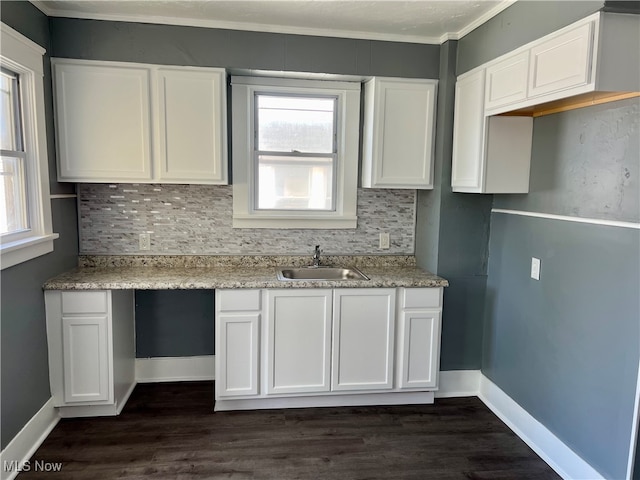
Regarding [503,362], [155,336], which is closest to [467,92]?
[503,362]

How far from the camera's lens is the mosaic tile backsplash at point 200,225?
9.58ft

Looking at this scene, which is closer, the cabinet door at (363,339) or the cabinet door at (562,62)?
the cabinet door at (562,62)

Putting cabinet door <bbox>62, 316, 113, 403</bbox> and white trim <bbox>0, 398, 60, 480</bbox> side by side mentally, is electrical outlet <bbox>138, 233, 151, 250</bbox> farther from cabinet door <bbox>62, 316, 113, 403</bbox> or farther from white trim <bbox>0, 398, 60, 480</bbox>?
white trim <bbox>0, 398, 60, 480</bbox>

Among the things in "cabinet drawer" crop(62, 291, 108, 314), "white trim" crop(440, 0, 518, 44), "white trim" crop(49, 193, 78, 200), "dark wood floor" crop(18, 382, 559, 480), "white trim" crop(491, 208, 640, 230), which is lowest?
"dark wood floor" crop(18, 382, 559, 480)

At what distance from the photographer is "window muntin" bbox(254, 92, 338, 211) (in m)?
3.03

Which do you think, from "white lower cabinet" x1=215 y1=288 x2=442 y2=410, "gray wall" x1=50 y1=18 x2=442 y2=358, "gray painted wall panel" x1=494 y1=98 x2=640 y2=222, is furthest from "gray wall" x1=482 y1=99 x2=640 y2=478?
"gray wall" x1=50 y1=18 x2=442 y2=358

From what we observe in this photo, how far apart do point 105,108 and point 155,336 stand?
1573 mm

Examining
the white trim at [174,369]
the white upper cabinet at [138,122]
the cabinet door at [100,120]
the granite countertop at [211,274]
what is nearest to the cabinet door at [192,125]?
the white upper cabinet at [138,122]

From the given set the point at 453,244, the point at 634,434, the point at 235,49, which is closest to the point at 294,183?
the point at 235,49

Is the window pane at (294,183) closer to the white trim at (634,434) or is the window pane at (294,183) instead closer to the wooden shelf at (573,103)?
the wooden shelf at (573,103)

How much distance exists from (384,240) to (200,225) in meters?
1.34

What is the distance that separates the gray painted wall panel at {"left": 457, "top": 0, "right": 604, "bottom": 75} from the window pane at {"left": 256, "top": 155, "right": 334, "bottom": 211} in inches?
44.6

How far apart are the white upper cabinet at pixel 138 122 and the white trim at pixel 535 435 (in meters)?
2.33

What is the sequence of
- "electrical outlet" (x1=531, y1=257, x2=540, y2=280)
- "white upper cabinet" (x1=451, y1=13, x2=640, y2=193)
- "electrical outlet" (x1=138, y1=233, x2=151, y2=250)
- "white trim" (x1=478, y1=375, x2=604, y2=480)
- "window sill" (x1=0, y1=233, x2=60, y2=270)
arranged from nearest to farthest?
"white upper cabinet" (x1=451, y1=13, x2=640, y2=193) < "window sill" (x1=0, y1=233, x2=60, y2=270) < "white trim" (x1=478, y1=375, x2=604, y2=480) < "electrical outlet" (x1=531, y1=257, x2=540, y2=280) < "electrical outlet" (x1=138, y1=233, x2=151, y2=250)
